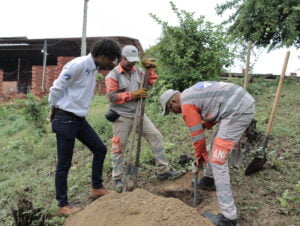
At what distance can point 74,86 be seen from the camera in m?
3.78

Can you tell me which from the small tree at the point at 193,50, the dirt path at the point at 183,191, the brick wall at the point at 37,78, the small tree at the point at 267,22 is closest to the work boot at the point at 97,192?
the dirt path at the point at 183,191

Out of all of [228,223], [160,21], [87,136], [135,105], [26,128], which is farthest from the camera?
[26,128]

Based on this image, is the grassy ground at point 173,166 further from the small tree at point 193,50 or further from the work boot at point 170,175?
the small tree at point 193,50

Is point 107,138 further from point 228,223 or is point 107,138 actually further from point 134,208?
point 228,223

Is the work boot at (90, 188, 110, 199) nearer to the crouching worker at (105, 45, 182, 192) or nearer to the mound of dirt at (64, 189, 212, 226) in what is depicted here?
the crouching worker at (105, 45, 182, 192)

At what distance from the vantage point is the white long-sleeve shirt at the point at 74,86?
3674mm

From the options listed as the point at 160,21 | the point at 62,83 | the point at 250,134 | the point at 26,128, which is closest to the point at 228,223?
the point at 62,83

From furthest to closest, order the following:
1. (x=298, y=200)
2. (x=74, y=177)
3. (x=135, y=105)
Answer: (x=74, y=177) < (x=135, y=105) < (x=298, y=200)

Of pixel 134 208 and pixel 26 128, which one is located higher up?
pixel 134 208

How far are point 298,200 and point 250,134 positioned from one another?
2.00 metres

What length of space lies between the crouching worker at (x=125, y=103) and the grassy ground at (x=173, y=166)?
1.96ft

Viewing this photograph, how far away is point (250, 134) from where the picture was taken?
18.6 ft

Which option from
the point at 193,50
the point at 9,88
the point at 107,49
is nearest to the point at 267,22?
the point at 193,50

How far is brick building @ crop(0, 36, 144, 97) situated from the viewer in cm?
1535
